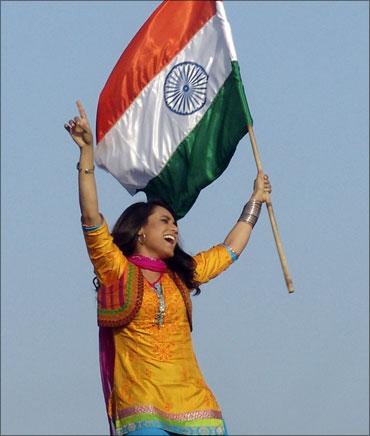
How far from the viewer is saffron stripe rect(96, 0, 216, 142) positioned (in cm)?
1135

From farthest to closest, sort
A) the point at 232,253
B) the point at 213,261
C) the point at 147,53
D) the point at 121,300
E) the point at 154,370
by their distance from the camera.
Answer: the point at 147,53 → the point at 232,253 → the point at 213,261 → the point at 121,300 → the point at 154,370

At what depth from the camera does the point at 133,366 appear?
9.82 metres

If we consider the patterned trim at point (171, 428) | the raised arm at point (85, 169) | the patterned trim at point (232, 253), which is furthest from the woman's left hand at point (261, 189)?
the patterned trim at point (171, 428)

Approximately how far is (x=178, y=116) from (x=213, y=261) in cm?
143

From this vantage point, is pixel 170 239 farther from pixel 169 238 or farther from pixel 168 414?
pixel 168 414

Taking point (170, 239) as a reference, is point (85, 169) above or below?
above

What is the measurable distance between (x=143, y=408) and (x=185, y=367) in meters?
0.51

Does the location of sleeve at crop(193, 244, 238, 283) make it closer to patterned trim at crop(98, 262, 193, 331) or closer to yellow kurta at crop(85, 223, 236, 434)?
yellow kurta at crop(85, 223, 236, 434)

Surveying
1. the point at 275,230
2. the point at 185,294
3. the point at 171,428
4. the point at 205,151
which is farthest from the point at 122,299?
the point at 205,151

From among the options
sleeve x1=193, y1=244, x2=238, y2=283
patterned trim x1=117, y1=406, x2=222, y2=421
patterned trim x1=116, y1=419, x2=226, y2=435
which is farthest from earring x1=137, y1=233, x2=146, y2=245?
patterned trim x1=116, y1=419, x2=226, y2=435

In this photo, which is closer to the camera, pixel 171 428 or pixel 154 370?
pixel 171 428

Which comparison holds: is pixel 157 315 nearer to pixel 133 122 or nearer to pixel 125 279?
pixel 125 279

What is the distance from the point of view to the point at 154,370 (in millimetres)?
9758

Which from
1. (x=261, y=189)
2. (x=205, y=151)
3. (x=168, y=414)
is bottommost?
(x=168, y=414)
